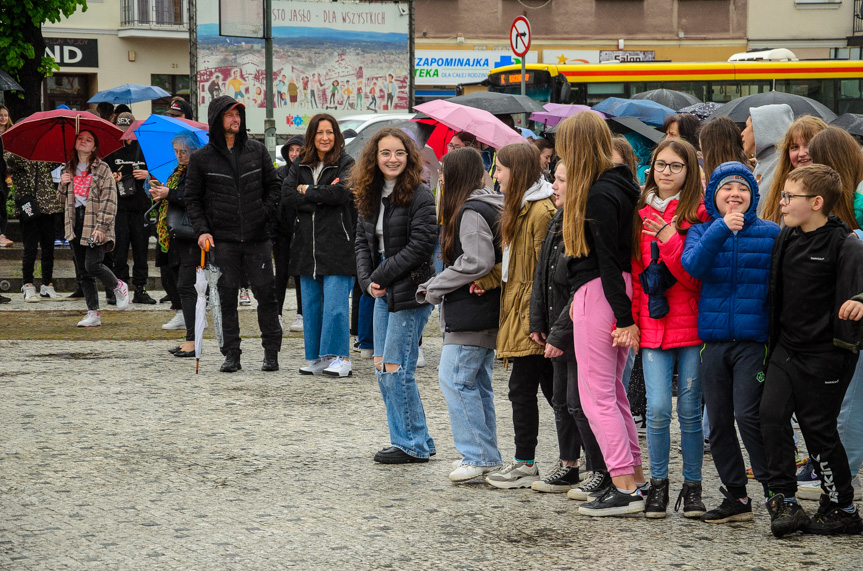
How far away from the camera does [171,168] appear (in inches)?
404

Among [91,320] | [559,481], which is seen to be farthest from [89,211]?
[559,481]

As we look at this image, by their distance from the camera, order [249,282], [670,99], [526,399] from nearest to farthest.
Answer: [526,399] → [249,282] → [670,99]

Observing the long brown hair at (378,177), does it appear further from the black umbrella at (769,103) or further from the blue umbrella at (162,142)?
the black umbrella at (769,103)

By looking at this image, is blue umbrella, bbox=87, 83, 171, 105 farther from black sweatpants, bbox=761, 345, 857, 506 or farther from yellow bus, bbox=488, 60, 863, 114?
black sweatpants, bbox=761, 345, 857, 506

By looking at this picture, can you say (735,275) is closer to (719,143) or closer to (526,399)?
(719,143)

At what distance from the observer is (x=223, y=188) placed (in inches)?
355

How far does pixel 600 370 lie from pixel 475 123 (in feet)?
12.1


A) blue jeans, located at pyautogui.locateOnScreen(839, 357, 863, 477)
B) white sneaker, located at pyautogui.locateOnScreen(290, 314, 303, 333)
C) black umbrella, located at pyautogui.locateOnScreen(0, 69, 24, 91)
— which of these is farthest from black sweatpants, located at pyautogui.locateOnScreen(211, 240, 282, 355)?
black umbrella, located at pyautogui.locateOnScreen(0, 69, 24, 91)

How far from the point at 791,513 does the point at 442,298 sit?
6.74 feet

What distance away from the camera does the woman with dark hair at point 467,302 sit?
231 inches

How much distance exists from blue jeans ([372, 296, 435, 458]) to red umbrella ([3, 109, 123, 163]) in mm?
6370

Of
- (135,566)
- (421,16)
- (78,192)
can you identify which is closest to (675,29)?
(421,16)

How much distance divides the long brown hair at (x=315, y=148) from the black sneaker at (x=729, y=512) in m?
4.81

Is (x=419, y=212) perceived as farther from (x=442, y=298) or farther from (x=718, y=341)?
(x=718, y=341)
